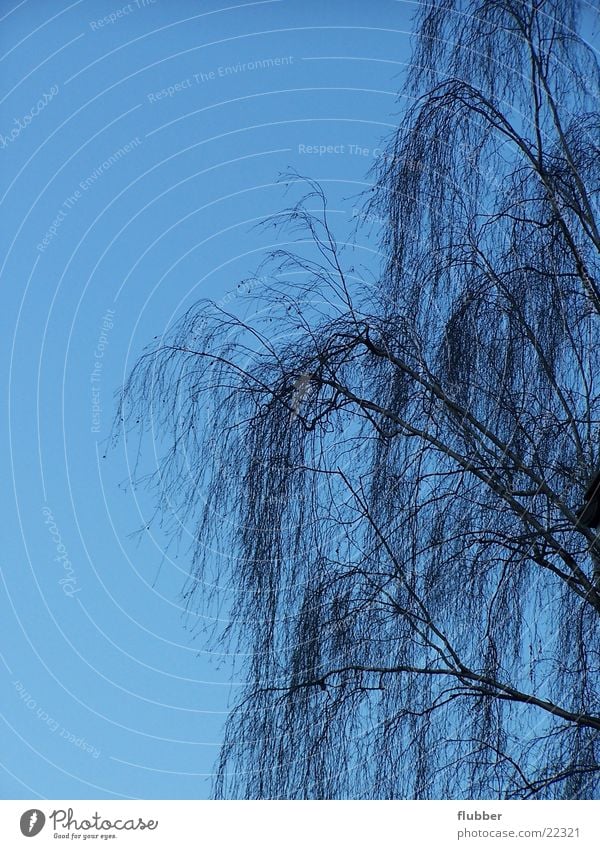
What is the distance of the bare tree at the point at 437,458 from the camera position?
7.75ft

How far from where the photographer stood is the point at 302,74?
11.1ft

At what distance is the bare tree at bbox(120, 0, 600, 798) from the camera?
93.0 inches

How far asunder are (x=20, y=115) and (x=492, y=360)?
1.37 meters

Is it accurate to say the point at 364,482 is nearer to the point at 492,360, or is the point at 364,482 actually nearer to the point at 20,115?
the point at 492,360

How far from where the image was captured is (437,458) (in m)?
2.57

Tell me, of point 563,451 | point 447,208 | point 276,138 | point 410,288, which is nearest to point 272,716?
point 563,451
